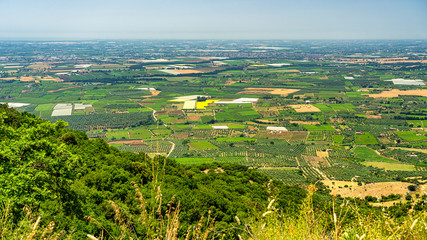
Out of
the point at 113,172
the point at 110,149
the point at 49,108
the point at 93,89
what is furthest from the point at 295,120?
the point at 93,89

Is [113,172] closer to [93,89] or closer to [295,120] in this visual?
[295,120]

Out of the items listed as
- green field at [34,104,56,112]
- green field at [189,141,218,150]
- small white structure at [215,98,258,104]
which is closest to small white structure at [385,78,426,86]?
small white structure at [215,98,258,104]

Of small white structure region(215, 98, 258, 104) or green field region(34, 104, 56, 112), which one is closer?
green field region(34, 104, 56, 112)

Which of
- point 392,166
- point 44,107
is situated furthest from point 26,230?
point 44,107

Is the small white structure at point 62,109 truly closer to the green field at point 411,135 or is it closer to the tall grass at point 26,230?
the tall grass at point 26,230

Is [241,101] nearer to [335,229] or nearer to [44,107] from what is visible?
[44,107]

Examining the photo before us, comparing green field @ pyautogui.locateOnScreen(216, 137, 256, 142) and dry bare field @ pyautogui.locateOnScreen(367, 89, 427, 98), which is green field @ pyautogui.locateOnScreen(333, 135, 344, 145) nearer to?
green field @ pyautogui.locateOnScreen(216, 137, 256, 142)

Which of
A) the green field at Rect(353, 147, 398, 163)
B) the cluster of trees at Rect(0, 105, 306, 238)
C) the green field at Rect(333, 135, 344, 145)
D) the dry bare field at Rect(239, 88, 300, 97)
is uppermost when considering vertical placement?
the cluster of trees at Rect(0, 105, 306, 238)

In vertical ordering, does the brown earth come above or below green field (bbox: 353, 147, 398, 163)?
above

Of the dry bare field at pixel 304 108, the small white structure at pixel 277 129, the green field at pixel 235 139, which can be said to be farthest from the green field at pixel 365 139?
the green field at pixel 235 139
